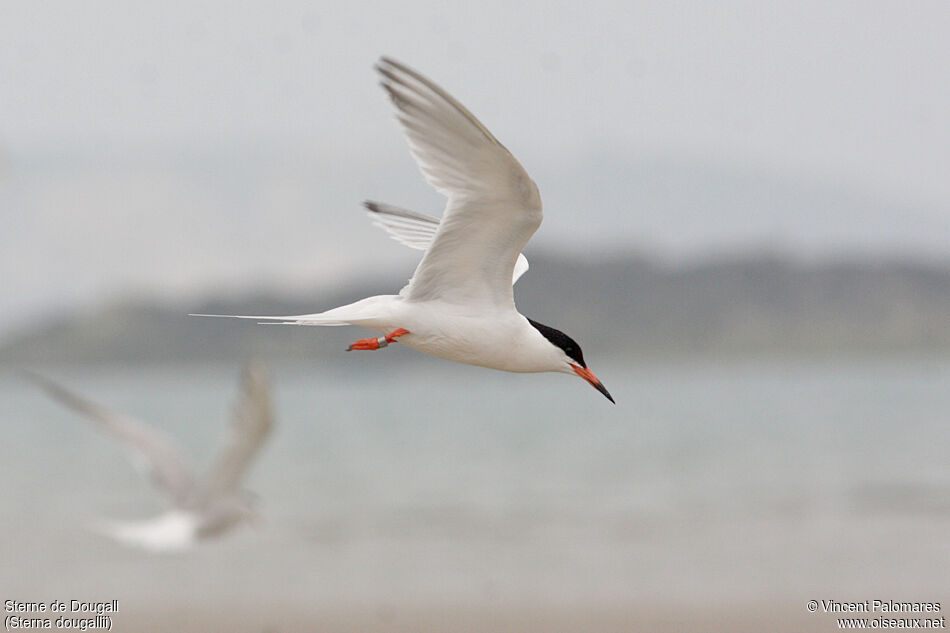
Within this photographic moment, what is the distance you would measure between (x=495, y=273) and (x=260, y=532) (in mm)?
13441

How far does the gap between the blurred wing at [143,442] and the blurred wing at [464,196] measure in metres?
2.07

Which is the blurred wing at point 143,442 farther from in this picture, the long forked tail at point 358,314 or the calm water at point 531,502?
the calm water at point 531,502

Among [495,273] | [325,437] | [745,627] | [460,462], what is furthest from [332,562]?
[325,437]

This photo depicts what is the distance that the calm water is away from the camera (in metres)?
15.5

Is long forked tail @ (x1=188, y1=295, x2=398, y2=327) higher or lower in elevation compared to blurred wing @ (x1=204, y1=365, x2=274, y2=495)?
higher

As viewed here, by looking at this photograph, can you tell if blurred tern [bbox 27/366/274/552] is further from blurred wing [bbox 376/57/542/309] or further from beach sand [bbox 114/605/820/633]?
beach sand [bbox 114/605/820/633]

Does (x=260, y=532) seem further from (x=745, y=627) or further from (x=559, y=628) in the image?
(x=745, y=627)

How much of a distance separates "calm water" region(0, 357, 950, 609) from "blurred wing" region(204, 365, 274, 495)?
222 inches

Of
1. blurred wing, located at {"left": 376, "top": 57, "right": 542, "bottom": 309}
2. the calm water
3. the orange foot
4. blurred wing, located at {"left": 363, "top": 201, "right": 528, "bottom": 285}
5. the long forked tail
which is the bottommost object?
the calm water

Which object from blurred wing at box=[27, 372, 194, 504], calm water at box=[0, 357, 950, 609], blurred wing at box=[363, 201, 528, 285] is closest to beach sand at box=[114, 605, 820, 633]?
calm water at box=[0, 357, 950, 609]

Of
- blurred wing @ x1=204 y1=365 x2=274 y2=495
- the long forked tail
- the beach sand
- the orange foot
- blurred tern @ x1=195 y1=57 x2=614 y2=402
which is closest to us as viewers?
blurred tern @ x1=195 y1=57 x2=614 y2=402

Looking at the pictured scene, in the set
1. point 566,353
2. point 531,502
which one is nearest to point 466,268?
point 566,353

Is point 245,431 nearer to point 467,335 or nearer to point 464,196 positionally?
point 467,335

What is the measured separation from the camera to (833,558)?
17375mm
